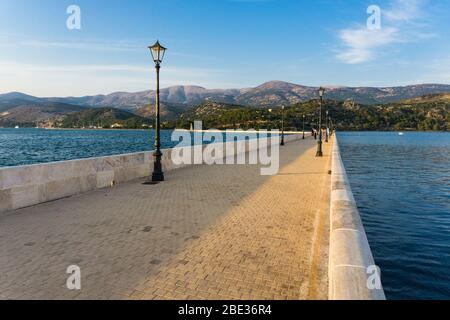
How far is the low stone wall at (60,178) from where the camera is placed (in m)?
7.89

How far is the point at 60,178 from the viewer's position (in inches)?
369

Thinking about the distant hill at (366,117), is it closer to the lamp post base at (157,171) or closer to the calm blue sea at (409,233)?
the calm blue sea at (409,233)

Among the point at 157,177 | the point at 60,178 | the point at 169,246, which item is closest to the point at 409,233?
the point at 169,246

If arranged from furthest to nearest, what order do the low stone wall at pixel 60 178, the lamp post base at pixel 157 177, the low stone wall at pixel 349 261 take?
1. the lamp post base at pixel 157 177
2. the low stone wall at pixel 60 178
3. the low stone wall at pixel 349 261

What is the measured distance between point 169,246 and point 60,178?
5.25 meters

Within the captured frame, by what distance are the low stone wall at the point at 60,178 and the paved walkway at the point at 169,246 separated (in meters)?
0.41

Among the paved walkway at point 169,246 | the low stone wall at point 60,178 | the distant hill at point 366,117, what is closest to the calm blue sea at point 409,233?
the paved walkway at point 169,246

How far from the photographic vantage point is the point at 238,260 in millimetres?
5078

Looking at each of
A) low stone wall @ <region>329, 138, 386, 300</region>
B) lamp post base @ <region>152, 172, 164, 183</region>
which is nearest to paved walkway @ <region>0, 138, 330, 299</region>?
low stone wall @ <region>329, 138, 386, 300</region>

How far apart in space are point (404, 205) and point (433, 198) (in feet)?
8.18

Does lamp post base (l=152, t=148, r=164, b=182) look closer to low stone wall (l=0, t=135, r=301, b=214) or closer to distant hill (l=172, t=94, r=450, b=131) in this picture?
low stone wall (l=0, t=135, r=301, b=214)
